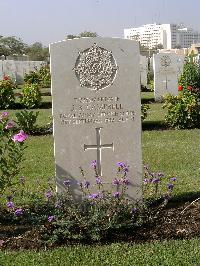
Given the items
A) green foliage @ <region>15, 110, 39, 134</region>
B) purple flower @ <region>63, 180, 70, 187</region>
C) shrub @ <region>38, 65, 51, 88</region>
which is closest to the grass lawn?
green foliage @ <region>15, 110, 39, 134</region>

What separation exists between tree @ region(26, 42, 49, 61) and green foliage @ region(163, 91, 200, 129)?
52606mm

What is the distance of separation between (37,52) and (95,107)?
64650mm

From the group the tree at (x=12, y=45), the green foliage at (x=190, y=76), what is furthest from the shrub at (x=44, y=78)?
the tree at (x=12, y=45)

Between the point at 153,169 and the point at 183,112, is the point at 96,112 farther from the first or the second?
the point at 183,112

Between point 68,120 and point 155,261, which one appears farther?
point 68,120

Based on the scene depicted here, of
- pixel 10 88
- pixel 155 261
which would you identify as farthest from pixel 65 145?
pixel 10 88

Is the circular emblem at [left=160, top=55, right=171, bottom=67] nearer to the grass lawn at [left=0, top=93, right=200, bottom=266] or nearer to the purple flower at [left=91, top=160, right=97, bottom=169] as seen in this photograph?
the grass lawn at [left=0, top=93, right=200, bottom=266]

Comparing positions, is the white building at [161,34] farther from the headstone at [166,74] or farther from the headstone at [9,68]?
the headstone at [166,74]

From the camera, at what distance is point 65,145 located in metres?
A: 5.02

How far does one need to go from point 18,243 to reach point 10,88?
44.5 ft

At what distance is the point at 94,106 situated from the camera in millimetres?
4965

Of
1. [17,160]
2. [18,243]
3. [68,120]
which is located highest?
[68,120]

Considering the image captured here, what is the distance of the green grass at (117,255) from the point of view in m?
3.92

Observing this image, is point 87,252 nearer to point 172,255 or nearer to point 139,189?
point 172,255
